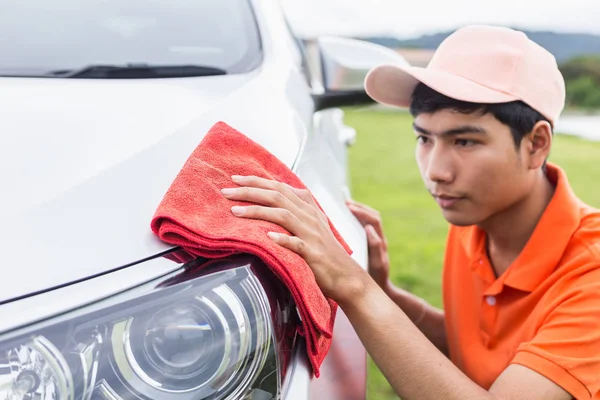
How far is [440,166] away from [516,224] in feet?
0.90

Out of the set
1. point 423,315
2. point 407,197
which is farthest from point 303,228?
point 407,197

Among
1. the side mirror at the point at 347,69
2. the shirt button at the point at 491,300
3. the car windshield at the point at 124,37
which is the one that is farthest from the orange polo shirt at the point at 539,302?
the car windshield at the point at 124,37

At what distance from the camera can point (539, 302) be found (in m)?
1.61

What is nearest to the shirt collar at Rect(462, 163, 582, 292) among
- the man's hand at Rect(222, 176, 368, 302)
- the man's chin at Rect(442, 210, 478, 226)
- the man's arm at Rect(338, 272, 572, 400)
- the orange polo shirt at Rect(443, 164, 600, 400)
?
the orange polo shirt at Rect(443, 164, 600, 400)

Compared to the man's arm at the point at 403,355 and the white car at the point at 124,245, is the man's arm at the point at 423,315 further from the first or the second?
the man's arm at the point at 403,355

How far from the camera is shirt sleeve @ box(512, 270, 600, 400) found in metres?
1.37

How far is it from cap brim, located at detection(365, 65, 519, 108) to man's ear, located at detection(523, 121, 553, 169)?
11cm

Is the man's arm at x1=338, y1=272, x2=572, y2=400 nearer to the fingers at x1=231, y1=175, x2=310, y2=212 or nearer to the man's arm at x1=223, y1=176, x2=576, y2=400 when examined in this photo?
the man's arm at x1=223, y1=176, x2=576, y2=400

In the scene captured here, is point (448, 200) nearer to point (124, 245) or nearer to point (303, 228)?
point (303, 228)

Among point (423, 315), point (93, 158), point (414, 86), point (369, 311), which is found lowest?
point (423, 315)

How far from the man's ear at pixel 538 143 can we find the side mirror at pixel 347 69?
2.19 feet

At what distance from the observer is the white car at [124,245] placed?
0.88 meters

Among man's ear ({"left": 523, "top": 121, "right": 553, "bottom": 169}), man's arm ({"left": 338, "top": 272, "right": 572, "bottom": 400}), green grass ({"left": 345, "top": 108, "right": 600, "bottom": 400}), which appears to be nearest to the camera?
man's arm ({"left": 338, "top": 272, "right": 572, "bottom": 400})

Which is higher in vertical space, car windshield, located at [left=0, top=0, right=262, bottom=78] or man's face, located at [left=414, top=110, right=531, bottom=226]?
car windshield, located at [left=0, top=0, right=262, bottom=78]
